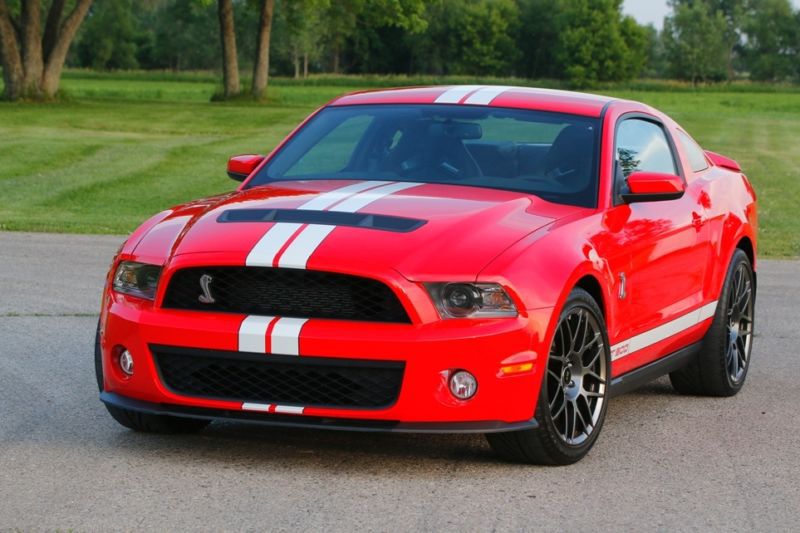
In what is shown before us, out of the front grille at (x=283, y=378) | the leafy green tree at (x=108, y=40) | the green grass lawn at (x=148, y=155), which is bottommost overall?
the leafy green tree at (x=108, y=40)

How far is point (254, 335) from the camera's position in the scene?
17.9 feet

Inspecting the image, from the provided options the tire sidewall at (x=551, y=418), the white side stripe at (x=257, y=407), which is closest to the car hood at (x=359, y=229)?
the tire sidewall at (x=551, y=418)

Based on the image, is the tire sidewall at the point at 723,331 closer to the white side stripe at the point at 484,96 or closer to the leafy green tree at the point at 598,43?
the white side stripe at the point at 484,96

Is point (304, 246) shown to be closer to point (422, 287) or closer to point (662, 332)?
point (422, 287)

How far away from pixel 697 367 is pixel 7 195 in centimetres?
1638

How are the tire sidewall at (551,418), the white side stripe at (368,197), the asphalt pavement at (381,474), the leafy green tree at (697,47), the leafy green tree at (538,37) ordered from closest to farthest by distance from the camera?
the asphalt pavement at (381,474) → the tire sidewall at (551,418) → the white side stripe at (368,197) → the leafy green tree at (538,37) → the leafy green tree at (697,47)

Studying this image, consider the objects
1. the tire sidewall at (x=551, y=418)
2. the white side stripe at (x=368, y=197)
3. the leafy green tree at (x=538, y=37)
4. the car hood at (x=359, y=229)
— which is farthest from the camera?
the leafy green tree at (x=538, y=37)

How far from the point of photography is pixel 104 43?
135 meters

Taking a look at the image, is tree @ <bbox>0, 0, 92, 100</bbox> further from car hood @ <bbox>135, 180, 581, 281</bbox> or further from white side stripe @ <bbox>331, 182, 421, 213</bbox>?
car hood @ <bbox>135, 180, 581, 281</bbox>

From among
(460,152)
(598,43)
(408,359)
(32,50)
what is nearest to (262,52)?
(32,50)

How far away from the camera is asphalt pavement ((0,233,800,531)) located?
16.5ft

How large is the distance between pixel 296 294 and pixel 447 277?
561 mm

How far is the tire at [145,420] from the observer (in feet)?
20.0

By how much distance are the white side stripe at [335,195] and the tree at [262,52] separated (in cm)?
4747
